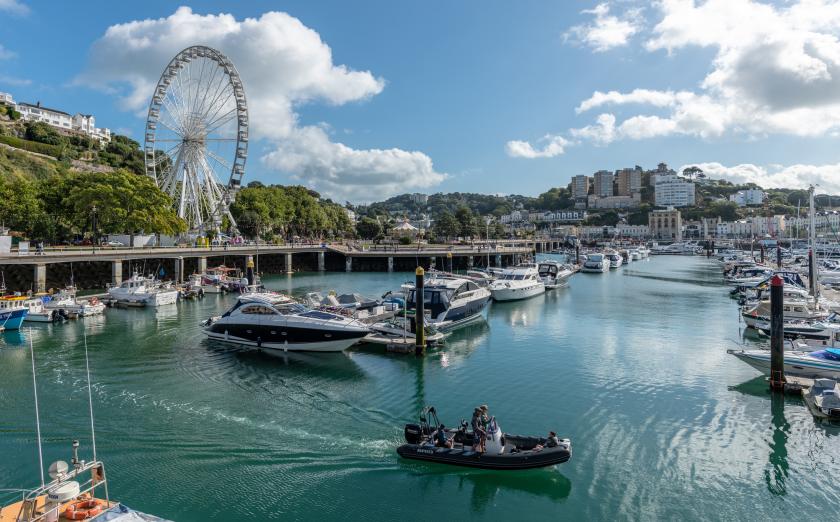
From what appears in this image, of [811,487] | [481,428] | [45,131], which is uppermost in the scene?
[45,131]

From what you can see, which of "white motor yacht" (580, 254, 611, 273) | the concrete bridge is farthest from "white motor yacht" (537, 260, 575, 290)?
"white motor yacht" (580, 254, 611, 273)

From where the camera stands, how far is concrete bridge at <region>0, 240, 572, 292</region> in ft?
167

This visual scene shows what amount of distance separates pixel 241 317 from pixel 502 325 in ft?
60.6

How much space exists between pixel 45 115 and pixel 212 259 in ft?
398

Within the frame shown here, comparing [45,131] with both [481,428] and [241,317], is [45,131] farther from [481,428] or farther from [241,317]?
[481,428]

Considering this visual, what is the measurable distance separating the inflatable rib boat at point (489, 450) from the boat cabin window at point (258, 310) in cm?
1530

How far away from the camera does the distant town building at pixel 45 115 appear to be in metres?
152

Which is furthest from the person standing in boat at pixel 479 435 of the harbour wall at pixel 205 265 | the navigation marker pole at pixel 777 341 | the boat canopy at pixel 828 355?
the harbour wall at pixel 205 265

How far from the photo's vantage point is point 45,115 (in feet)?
514

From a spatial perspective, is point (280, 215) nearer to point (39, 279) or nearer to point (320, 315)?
point (39, 279)

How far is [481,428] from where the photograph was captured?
48.9ft

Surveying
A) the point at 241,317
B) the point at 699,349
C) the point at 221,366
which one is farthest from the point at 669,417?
the point at 241,317

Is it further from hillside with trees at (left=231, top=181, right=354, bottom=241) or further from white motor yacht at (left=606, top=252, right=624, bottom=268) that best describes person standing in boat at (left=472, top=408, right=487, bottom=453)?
white motor yacht at (left=606, top=252, right=624, bottom=268)

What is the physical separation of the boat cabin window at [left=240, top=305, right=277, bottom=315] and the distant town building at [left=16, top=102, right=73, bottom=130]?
156 metres
